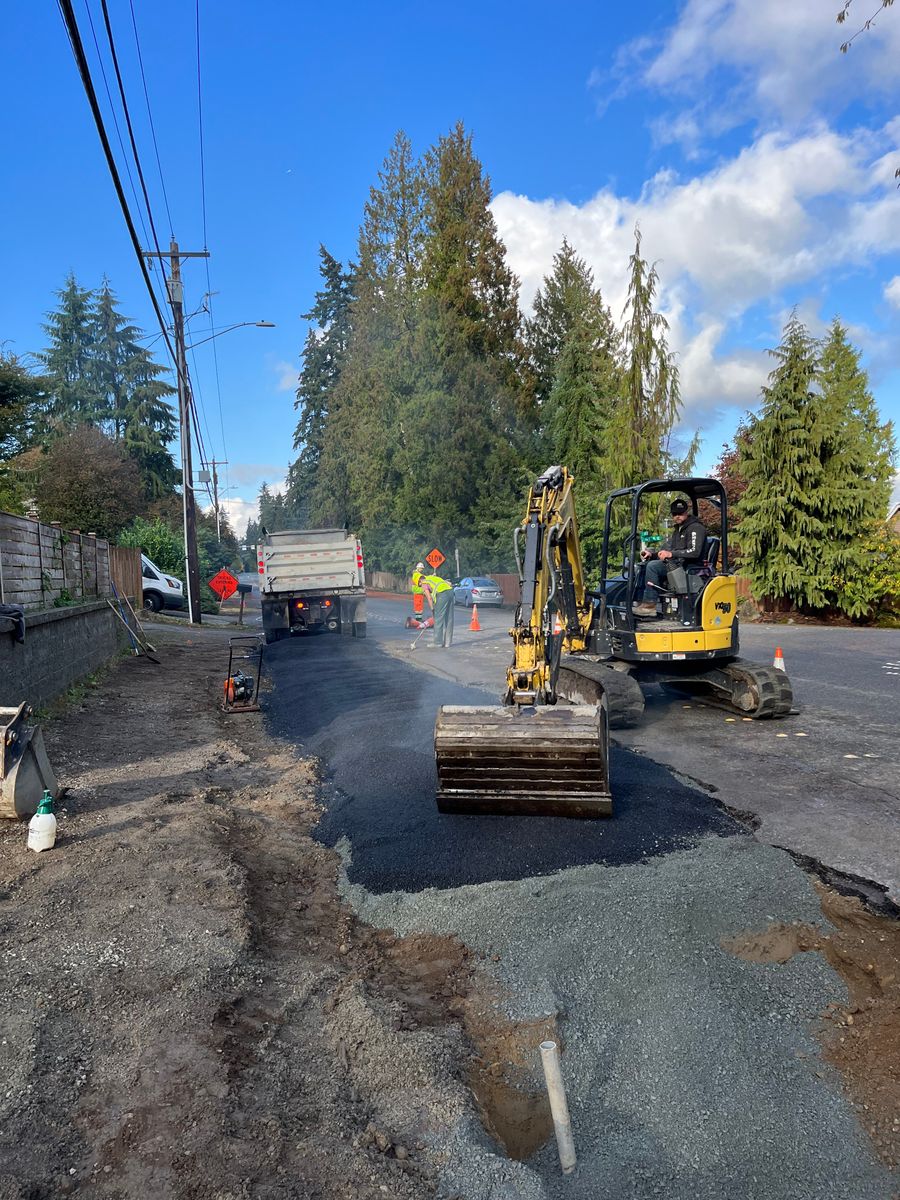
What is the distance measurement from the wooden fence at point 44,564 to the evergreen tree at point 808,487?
18.0m

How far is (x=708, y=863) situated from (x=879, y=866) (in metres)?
1.06

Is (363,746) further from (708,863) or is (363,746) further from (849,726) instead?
(849,726)

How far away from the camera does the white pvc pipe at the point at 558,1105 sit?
2.48m

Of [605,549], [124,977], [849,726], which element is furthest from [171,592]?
[124,977]

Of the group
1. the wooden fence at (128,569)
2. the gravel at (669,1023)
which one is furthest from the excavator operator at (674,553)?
the wooden fence at (128,569)

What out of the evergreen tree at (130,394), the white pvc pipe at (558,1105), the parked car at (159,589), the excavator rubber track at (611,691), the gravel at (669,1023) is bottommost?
the gravel at (669,1023)

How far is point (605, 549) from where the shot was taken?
947cm

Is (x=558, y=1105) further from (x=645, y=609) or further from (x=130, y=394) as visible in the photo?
(x=130, y=394)

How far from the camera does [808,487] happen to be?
23.1m

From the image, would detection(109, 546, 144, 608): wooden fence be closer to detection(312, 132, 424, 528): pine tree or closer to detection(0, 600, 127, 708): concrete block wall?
detection(0, 600, 127, 708): concrete block wall

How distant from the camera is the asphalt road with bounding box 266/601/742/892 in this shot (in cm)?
504

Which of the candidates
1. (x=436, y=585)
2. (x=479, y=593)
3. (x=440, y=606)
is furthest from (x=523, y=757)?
(x=479, y=593)

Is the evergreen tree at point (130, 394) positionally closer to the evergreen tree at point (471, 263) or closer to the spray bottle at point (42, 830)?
the evergreen tree at point (471, 263)

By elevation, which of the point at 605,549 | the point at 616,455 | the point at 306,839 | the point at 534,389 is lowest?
the point at 306,839
